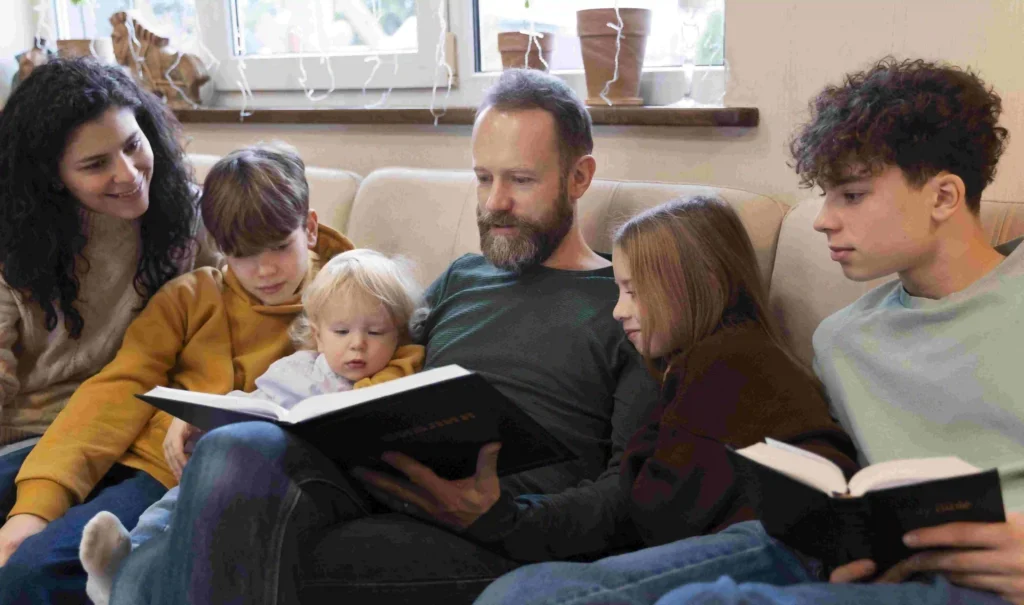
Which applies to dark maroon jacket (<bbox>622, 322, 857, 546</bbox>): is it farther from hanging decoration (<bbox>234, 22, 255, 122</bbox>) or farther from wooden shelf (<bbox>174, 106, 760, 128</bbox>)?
hanging decoration (<bbox>234, 22, 255, 122</bbox>)

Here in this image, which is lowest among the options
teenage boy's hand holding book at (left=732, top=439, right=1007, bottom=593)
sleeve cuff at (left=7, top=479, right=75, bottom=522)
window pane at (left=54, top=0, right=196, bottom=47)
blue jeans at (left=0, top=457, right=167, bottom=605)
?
blue jeans at (left=0, top=457, right=167, bottom=605)

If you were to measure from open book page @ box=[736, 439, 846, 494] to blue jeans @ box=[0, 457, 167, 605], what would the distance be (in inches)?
40.4

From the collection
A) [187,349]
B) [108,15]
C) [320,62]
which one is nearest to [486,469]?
[187,349]

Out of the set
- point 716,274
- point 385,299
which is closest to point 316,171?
point 385,299

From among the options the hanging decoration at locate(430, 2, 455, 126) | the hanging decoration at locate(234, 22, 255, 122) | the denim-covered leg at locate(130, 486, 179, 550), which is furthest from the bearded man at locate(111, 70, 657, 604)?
the hanging decoration at locate(234, 22, 255, 122)

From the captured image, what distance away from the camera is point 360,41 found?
271 centimetres

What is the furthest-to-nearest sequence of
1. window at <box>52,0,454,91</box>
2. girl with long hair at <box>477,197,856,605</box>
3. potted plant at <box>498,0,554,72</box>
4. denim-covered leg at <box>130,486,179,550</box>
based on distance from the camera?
window at <box>52,0,454,91</box> < potted plant at <box>498,0,554,72</box> < denim-covered leg at <box>130,486,179,550</box> < girl with long hair at <box>477,197,856,605</box>

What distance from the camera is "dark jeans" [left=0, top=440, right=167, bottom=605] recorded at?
1333 mm

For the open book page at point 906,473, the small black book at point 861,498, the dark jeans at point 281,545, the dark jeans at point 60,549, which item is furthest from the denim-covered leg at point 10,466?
the open book page at point 906,473

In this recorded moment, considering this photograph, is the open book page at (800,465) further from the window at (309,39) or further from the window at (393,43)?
the window at (309,39)

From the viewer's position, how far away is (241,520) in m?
1.13

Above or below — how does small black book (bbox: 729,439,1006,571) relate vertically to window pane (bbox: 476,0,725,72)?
below

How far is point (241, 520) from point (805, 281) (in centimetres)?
95

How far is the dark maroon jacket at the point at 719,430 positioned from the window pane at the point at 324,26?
1655 mm
